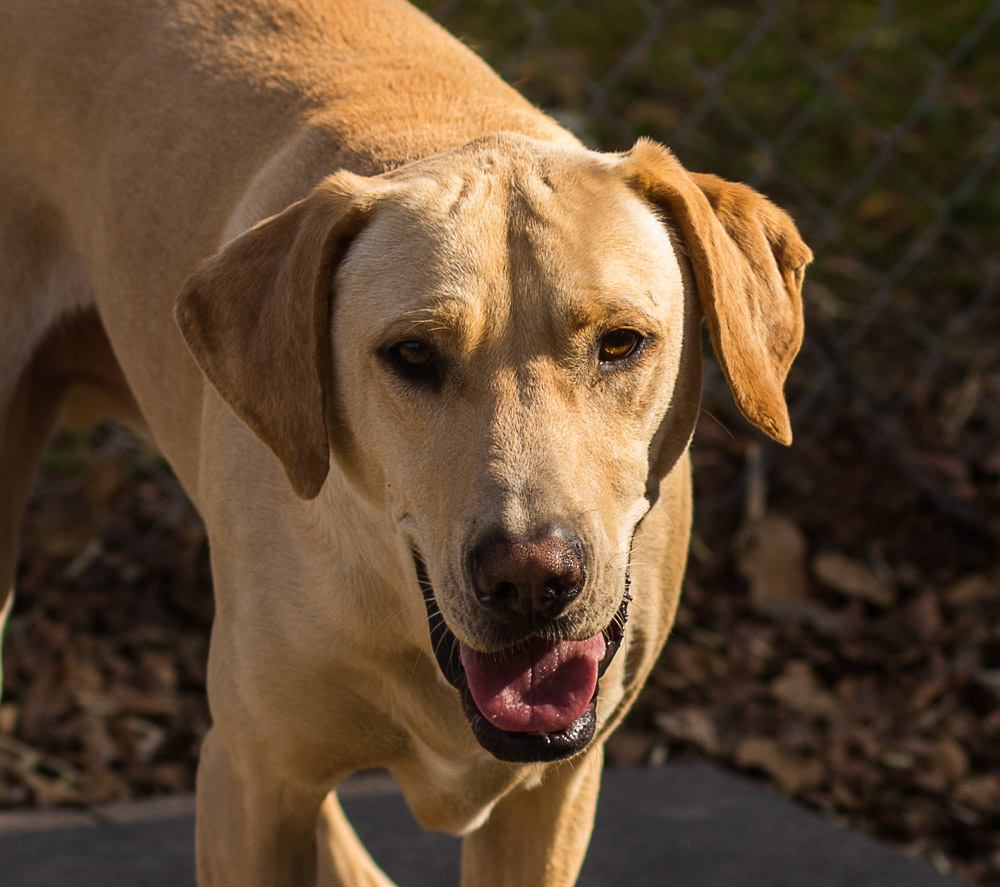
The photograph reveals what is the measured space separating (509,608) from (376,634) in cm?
45

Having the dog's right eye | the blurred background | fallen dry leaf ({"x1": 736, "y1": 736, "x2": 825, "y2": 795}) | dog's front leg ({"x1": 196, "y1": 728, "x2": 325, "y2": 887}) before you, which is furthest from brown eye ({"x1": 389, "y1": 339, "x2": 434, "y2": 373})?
fallen dry leaf ({"x1": 736, "y1": 736, "x2": 825, "y2": 795})

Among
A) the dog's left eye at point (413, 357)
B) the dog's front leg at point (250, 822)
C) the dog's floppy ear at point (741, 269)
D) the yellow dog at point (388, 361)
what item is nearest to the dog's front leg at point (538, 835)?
the yellow dog at point (388, 361)

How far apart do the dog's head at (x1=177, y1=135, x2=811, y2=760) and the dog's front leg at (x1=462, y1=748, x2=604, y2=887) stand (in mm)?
534

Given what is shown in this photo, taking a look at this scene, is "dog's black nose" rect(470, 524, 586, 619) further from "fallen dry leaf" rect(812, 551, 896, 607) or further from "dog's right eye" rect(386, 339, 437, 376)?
"fallen dry leaf" rect(812, 551, 896, 607)

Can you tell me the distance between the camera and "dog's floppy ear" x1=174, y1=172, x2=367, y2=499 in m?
2.12

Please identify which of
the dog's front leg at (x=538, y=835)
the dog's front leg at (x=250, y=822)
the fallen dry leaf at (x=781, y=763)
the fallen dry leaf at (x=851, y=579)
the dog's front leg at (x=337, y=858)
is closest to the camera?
the dog's front leg at (x=250, y=822)

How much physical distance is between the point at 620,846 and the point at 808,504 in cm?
170

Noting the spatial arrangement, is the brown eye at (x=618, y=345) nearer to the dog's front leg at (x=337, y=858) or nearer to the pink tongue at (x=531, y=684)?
the pink tongue at (x=531, y=684)

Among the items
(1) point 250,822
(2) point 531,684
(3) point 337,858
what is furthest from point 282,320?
(3) point 337,858

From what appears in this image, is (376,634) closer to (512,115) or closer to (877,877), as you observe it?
(512,115)

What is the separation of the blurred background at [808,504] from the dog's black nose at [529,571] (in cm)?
221

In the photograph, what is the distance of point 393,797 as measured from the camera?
12.3 ft

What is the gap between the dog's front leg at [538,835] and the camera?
8.68 ft

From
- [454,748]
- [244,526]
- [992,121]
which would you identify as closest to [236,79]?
[244,526]
